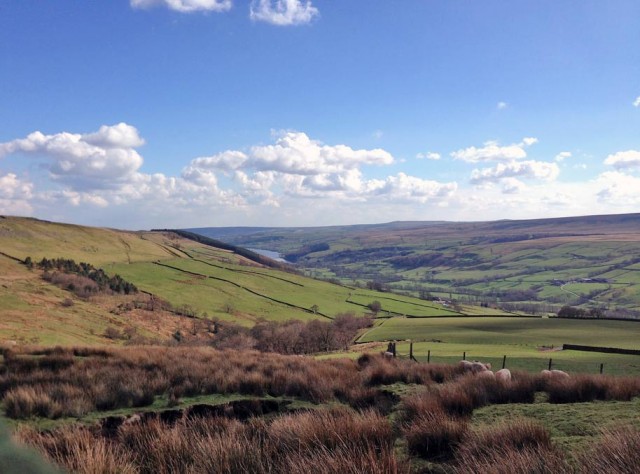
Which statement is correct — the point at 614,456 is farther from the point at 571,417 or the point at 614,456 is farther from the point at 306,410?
the point at 306,410

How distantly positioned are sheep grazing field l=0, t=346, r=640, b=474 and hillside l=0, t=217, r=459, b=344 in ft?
76.2

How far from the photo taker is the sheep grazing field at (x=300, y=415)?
4.68 meters

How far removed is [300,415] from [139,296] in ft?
226

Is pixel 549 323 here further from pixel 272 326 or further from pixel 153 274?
pixel 153 274

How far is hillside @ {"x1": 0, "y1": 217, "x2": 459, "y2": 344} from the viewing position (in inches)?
1814

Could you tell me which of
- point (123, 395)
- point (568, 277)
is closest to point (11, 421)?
point (123, 395)

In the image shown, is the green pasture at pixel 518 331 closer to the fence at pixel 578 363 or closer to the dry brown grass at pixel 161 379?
the fence at pixel 578 363

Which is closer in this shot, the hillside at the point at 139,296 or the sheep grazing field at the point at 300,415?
the sheep grazing field at the point at 300,415

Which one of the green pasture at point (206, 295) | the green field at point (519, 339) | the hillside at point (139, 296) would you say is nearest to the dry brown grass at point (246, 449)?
the green field at point (519, 339)

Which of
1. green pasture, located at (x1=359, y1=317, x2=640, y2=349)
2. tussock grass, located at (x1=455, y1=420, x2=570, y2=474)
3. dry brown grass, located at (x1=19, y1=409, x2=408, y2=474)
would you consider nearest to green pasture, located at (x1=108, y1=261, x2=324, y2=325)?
green pasture, located at (x1=359, y1=317, x2=640, y2=349)

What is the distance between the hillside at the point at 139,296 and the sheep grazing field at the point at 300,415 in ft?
76.2

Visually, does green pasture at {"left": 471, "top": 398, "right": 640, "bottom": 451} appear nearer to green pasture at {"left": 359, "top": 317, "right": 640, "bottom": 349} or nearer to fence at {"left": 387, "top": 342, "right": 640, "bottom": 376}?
fence at {"left": 387, "top": 342, "right": 640, "bottom": 376}

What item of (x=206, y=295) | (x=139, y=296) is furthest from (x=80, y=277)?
(x=206, y=295)

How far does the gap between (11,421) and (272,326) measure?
161 ft
